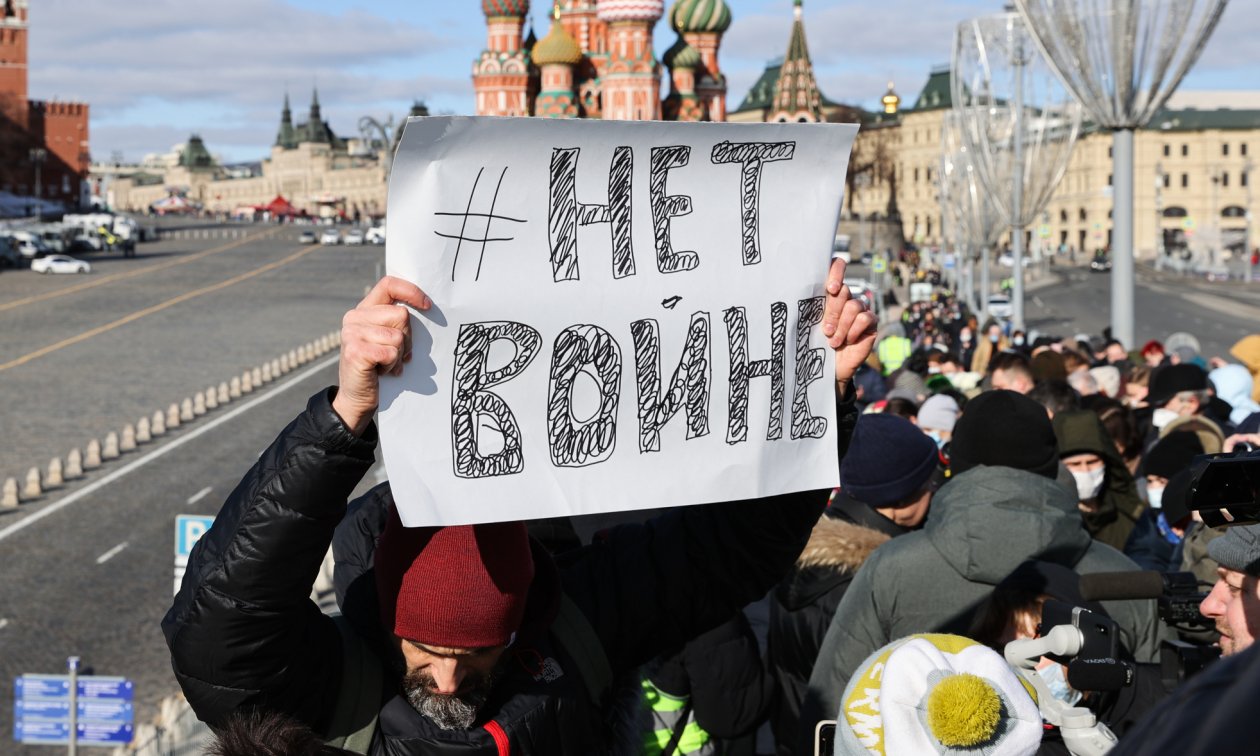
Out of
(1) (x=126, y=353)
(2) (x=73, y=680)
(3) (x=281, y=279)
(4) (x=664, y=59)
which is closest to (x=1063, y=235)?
(4) (x=664, y=59)

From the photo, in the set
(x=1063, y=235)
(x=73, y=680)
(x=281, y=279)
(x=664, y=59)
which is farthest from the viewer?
(x=1063, y=235)

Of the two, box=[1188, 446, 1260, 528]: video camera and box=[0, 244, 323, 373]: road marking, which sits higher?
box=[1188, 446, 1260, 528]: video camera

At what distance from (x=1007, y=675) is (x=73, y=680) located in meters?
7.80

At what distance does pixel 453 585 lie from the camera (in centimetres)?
258

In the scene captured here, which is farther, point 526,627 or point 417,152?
point 526,627

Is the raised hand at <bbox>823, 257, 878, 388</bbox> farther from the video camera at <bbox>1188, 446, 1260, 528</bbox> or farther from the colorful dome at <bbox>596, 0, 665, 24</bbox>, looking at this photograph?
the colorful dome at <bbox>596, 0, 665, 24</bbox>

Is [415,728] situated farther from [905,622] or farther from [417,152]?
[905,622]

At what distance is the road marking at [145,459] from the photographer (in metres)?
21.2

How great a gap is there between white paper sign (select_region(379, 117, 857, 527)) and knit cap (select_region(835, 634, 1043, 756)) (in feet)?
1.35

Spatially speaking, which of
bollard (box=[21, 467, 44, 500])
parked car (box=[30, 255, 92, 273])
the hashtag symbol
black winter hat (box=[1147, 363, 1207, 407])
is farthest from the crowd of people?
parked car (box=[30, 255, 92, 273])

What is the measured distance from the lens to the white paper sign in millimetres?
2465

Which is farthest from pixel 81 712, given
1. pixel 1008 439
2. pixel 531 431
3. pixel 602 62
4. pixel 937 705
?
pixel 602 62

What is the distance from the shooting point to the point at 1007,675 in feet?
8.29

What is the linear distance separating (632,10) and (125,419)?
1661 inches
